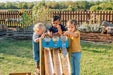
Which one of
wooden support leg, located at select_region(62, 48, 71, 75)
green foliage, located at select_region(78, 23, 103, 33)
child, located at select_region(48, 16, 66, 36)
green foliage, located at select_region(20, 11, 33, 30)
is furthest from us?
green foliage, located at select_region(78, 23, 103, 33)

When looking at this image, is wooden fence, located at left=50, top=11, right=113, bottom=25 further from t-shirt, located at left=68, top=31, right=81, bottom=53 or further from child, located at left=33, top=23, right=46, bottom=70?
t-shirt, located at left=68, top=31, right=81, bottom=53

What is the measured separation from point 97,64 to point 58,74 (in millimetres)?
3030

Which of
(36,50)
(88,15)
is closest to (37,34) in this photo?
(36,50)

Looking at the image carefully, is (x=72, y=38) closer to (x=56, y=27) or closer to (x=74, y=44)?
(x=74, y=44)

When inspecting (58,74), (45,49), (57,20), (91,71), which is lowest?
(91,71)

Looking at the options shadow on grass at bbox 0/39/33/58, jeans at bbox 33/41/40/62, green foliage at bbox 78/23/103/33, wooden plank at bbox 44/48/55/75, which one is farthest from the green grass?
green foliage at bbox 78/23/103/33

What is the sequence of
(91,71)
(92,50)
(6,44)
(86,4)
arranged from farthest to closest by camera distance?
(86,4) → (6,44) → (92,50) → (91,71)

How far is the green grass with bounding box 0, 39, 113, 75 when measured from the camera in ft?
21.7

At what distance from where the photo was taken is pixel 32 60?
25.3 feet

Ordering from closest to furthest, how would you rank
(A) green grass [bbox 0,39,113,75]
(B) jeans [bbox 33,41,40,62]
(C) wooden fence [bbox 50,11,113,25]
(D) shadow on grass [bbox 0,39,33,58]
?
(B) jeans [bbox 33,41,40,62]
(A) green grass [bbox 0,39,113,75]
(D) shadow on grass [bbox 0,39,33,58]
(C) wooden fence [bbox 50,11,113,25]

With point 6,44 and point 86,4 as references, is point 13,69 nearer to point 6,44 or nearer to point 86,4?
point 6,44

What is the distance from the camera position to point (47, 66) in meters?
4.62

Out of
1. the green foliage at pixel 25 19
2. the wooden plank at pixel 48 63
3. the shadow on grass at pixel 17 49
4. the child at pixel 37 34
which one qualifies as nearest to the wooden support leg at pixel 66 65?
the wooden plank at pixel 48 63

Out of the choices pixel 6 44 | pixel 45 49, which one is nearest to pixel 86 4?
pixel 6 44
